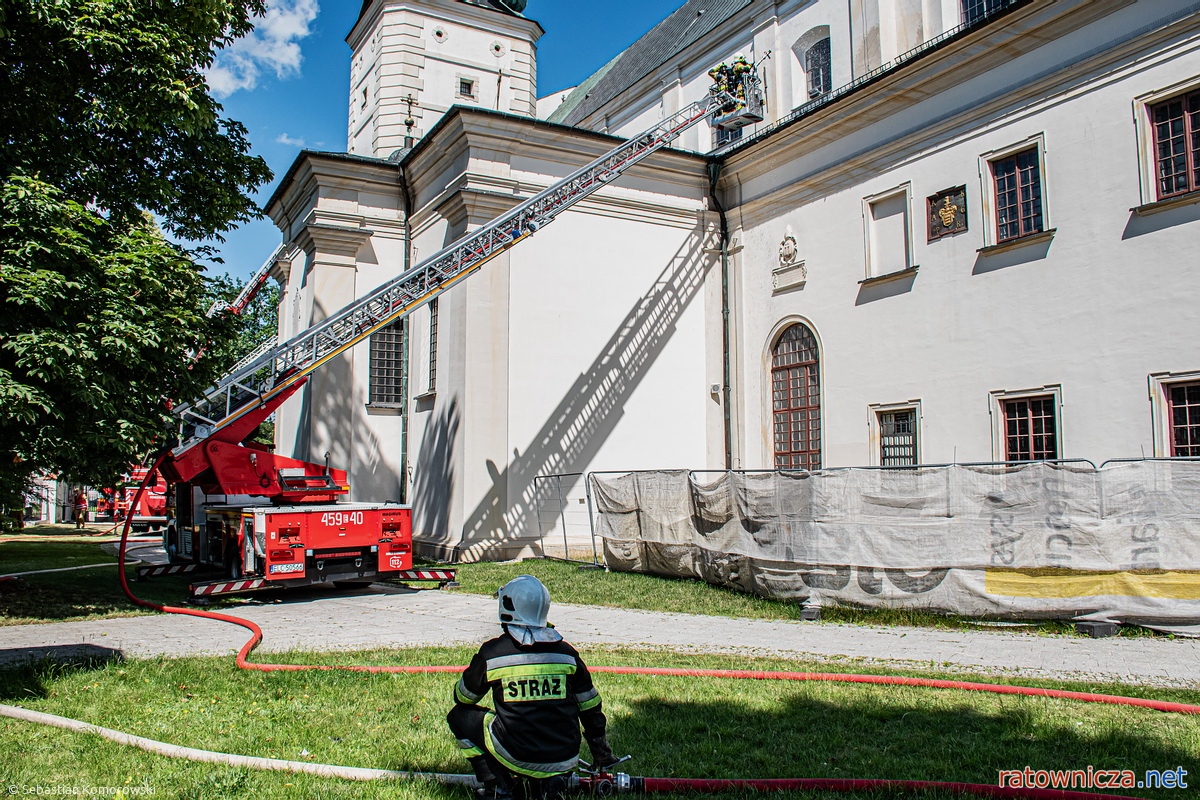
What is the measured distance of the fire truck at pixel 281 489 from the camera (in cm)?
1341

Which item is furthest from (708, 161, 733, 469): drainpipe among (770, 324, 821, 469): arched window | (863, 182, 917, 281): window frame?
(863, 182, 917, 281): window frame

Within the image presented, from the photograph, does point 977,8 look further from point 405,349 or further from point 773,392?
point 405,349

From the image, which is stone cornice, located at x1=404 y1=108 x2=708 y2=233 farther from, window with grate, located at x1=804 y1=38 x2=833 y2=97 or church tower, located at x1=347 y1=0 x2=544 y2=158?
church tower, located at x1=347 y1=0 x2=544 y2=158

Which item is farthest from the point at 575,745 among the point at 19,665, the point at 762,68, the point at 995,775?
the point at 762,68

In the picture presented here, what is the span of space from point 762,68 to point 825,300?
7.81m

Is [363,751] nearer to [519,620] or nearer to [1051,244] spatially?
[519,620]

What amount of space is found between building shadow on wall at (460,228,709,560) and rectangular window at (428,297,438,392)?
330 cm

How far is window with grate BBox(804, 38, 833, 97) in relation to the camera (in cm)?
2202

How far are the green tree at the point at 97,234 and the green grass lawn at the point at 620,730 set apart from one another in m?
3.76

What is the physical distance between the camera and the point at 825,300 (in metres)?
19.5

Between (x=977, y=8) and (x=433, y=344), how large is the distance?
13.9 meters

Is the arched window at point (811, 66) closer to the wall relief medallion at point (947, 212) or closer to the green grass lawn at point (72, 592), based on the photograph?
the wall relief medallion at point (947, 212)

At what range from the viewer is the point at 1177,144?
13.6 meters

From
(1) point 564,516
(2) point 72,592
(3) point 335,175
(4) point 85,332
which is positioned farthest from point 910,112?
(2) point 72,592
